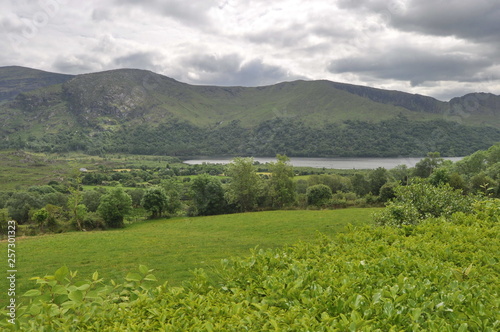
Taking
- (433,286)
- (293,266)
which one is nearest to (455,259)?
(433,286)

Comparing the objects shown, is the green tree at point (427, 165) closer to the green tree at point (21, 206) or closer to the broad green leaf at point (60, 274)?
the green tree at point (21, 206)

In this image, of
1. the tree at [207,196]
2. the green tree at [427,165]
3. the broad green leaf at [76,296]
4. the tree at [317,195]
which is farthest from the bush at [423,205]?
Result: the green tree at [427,165]

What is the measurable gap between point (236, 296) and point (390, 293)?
1544mm

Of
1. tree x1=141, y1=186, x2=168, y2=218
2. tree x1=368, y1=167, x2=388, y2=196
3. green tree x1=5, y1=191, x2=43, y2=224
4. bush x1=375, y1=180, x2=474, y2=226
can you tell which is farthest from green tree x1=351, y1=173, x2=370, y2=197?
green tree x1=5, y1=191, x2=43, y2=224

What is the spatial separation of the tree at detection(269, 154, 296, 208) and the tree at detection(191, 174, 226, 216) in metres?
8.90

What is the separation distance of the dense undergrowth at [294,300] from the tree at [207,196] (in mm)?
46453

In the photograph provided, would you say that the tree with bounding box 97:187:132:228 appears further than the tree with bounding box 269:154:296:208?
No

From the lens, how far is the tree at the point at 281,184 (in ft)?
165

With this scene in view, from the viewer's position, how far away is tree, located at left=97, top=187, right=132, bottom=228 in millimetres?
41094

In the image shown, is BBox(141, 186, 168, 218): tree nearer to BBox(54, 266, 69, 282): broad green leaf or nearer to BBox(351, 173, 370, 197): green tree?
BBox(351, 173, 370, 197): green tree

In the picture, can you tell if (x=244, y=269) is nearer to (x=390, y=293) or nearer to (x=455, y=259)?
(x=390, y=293)

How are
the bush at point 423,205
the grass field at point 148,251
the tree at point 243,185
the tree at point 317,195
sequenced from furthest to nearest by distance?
the tree at point 317,195 → the tree at point 243,185 → the grass field at point 148,251 → the bush at point 423,205

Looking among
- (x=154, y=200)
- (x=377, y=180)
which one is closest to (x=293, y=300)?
(x=154, y=200)

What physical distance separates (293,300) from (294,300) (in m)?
0.14
